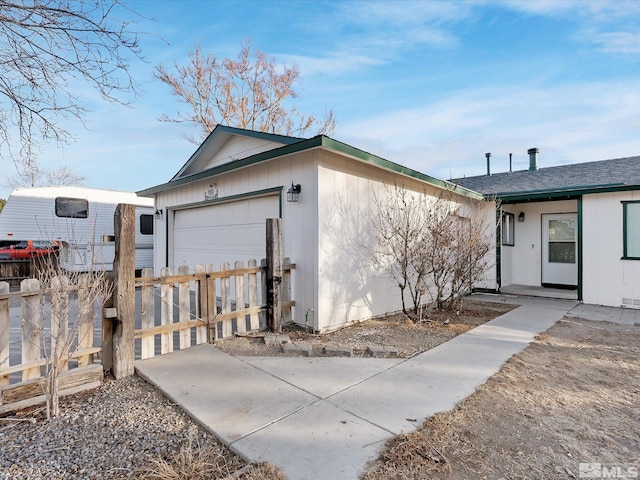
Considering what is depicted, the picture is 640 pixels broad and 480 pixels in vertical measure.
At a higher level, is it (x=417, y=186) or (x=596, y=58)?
(x=596, y=58)

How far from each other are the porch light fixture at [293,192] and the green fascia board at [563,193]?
6.26m

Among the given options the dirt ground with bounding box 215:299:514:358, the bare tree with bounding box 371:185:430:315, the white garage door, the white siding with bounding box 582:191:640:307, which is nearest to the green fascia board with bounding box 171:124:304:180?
the white garage door

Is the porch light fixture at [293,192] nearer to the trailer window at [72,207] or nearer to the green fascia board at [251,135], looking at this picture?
the green fascia board at [251,135]

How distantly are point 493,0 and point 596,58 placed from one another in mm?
3470

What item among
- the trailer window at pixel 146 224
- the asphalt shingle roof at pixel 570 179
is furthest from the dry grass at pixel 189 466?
the trailer window at pixel 146 224

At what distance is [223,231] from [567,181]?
927 centimetres

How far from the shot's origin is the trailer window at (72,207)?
1133cm

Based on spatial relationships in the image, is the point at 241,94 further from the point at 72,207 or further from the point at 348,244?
the point at 348,244

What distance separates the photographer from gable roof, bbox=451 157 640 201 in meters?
7.75

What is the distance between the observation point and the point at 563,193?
792cm

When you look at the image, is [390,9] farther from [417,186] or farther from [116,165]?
[116,165]

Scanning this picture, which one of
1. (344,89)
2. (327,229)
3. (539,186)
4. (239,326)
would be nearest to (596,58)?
(539,186)

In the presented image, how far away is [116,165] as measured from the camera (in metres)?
12.4

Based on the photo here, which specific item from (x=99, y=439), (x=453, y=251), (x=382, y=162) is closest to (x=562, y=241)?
(x=453, y=251)
